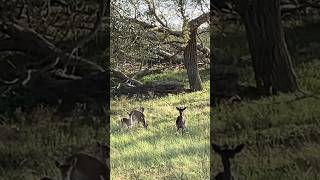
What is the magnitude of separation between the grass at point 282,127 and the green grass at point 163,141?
212 mm

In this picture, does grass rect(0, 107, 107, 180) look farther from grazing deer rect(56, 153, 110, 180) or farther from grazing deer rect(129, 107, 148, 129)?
grazing deer rect(129, 107, 148, 129)

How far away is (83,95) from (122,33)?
46 centimetres

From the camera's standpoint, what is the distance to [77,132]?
7.75ft

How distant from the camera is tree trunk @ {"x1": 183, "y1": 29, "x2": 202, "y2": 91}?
258 cm

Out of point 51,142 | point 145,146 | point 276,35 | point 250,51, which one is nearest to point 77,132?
point 51,142

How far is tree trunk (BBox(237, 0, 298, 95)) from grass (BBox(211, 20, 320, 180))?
0.04 metres

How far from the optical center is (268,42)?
7.57 ft

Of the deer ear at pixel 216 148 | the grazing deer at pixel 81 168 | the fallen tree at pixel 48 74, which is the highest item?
the fallen tree at pixel 48 74

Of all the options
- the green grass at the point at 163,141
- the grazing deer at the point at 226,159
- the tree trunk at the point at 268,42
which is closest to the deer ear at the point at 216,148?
the grazing deer at the point at 226,159

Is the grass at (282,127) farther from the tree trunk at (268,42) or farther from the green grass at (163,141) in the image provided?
the green grass at (163,141)

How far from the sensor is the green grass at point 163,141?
2.50 meters

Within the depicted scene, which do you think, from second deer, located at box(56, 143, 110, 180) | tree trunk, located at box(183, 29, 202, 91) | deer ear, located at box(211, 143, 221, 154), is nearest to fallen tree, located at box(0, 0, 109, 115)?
second deer, located at box(56, 143, 110, 180)

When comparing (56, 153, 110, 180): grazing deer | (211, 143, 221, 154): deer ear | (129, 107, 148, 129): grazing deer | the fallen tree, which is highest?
the fallen tree

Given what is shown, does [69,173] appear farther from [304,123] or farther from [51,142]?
[304,123]
